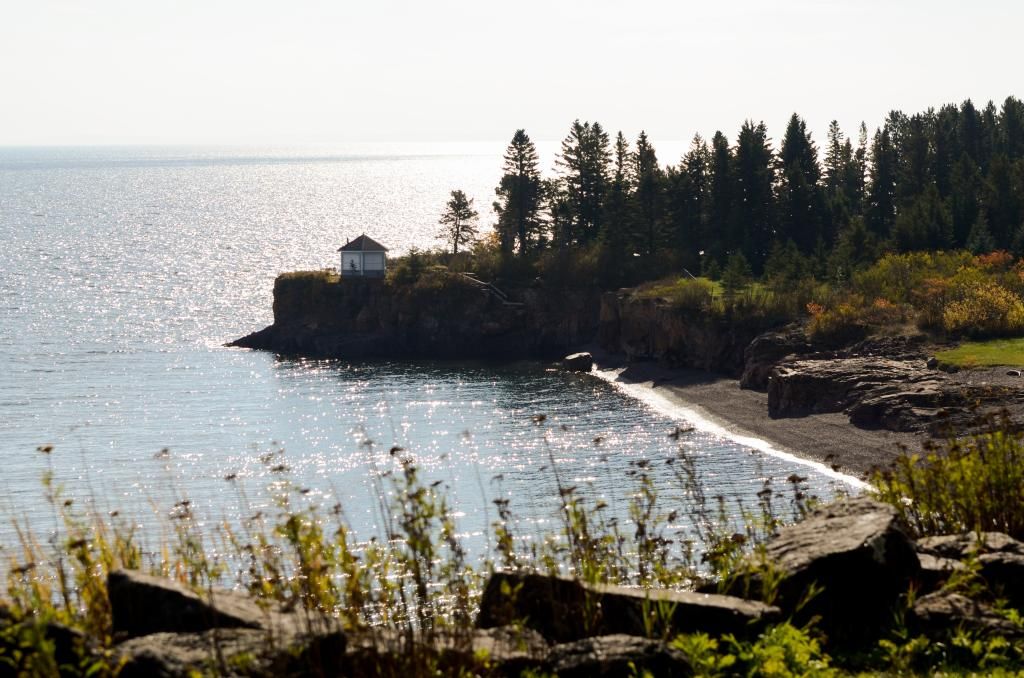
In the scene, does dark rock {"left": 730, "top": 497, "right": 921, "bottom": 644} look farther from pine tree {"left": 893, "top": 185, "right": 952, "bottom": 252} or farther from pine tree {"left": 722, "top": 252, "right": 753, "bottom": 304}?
pine tree {"left": 893, "top": 185, "right": 952, "bottom": 252}

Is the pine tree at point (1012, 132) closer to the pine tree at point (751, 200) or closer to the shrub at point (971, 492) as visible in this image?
the pine tree at point (751, 200)

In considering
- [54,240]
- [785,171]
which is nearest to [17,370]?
[785,171]

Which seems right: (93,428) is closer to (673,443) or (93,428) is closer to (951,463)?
(673,443)

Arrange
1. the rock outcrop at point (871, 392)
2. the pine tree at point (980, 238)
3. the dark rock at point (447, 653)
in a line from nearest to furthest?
1. the dark rock at point (447, 653)
2. the rock outcrop at point (871, 392)
3. the pine tree at point (980, 238)

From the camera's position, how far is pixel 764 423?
202 ft

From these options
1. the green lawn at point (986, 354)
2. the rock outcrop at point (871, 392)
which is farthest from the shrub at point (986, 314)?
the rock outcrop at point (871, 392)

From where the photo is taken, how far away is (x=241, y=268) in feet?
501

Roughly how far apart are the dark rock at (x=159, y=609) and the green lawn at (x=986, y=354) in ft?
181

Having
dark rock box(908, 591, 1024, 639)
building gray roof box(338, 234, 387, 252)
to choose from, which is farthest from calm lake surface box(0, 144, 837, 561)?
building gray roof box(338, 234, 387, 252)

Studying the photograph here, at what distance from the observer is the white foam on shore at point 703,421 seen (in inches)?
2036

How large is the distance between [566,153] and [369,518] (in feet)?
216

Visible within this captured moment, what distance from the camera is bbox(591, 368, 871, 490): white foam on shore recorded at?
170ft

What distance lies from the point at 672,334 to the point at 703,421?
1838 cm

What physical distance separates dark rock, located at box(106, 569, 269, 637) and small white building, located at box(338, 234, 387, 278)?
86.9 m
